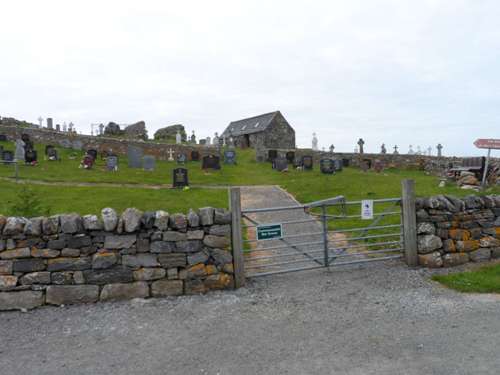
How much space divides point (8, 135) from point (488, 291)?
117 feet

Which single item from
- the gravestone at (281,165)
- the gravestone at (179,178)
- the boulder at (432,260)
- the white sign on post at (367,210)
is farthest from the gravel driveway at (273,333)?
the gravestone at (281,165)

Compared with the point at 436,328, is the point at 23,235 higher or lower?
higher

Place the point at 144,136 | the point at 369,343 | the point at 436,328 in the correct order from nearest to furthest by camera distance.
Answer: the point at 369,343 < the point at 436,328 < the point at 144,136

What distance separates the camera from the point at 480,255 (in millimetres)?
7988

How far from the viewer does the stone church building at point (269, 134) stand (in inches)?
1861

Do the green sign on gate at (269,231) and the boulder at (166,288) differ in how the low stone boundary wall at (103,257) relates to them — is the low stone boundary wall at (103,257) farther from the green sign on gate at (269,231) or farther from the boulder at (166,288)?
the green sign on gate at (269,231)

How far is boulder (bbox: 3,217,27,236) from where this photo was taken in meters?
5.88

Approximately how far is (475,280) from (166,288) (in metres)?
5.38

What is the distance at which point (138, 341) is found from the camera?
15.8 feet

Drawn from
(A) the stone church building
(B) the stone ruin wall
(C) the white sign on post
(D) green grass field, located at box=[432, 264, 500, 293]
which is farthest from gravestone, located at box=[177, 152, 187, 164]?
(D) green grass field, located at box=[432, 264, 500, 293]

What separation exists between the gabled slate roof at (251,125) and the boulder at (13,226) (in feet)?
138

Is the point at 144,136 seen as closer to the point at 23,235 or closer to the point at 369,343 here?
the point at 23,235

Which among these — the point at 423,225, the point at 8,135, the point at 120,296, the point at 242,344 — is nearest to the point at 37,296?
the point at 120,296

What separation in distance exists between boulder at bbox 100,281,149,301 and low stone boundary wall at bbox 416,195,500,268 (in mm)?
5407
